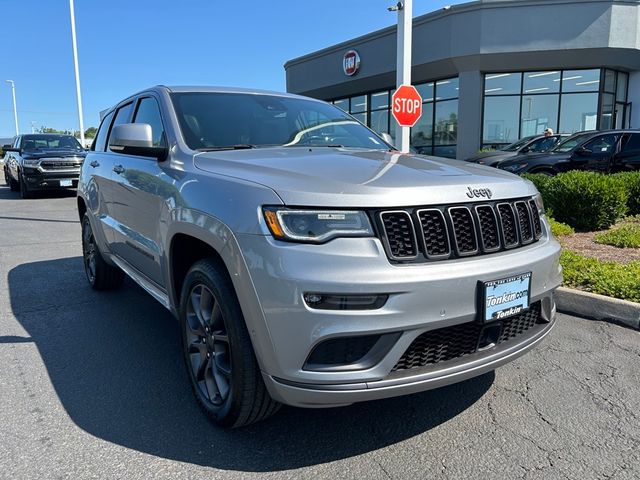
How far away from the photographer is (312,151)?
3.22 meters

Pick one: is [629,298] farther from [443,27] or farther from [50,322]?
[443,27]

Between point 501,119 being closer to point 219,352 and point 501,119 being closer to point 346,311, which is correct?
point 219,352

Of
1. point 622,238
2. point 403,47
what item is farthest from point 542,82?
point 622,238

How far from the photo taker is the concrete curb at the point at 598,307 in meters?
4.10

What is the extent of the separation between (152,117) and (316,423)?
2402 millimetres

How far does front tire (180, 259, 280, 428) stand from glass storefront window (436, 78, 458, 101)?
20.6 metres

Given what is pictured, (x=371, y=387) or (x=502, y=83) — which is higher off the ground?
(x=502, y=83)

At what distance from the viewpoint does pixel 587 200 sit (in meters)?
7.28

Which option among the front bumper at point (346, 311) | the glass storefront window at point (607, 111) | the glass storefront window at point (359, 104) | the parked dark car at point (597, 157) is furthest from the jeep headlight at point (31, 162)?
the glass storefront window at point (607, 111)

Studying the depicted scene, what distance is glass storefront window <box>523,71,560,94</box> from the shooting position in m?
20.4

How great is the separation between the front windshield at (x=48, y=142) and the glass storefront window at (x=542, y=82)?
16.4 m

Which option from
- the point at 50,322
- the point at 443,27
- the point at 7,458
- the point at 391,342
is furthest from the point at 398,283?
the point at 443,27

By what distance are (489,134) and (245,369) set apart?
67.9 feet

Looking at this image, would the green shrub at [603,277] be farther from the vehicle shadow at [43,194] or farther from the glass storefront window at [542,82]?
the glass storefront window at [542,82]
